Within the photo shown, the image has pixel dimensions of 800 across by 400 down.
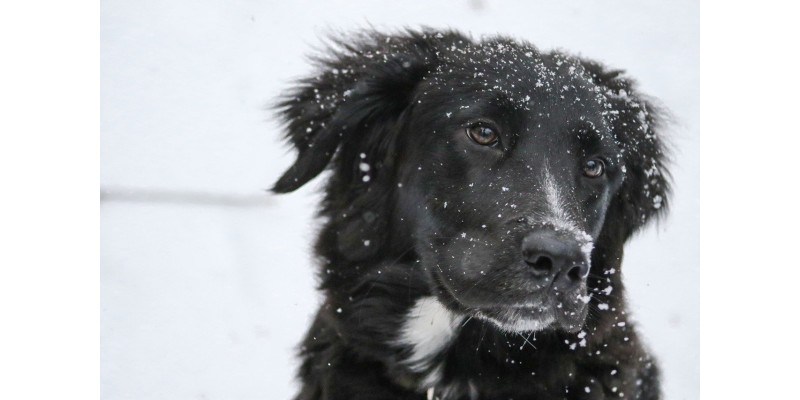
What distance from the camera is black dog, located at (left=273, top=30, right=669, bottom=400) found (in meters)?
2.58

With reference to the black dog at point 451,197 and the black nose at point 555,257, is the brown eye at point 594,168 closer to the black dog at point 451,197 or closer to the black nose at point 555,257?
the black dog at point 451,197

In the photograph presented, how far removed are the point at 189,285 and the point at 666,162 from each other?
2.03m

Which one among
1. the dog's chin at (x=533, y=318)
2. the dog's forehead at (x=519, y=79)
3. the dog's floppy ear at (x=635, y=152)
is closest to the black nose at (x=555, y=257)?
the dog's chin at (x=533, y=318)

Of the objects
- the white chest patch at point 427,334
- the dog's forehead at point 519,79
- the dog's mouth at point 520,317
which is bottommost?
the white chest patch at point 427,334

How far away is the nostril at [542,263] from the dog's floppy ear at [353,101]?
2.94 ft

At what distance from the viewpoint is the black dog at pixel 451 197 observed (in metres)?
2.58

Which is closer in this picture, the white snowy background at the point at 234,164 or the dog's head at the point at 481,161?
the dog's head at the point at 481,161

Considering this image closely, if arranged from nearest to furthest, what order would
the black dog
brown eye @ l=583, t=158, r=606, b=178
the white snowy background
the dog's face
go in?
the dog's face < the black dog < brown eye @ l=583, t=158, r=606, b=178 < the white snowy background

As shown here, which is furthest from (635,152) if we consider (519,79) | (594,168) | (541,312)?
(541,312)

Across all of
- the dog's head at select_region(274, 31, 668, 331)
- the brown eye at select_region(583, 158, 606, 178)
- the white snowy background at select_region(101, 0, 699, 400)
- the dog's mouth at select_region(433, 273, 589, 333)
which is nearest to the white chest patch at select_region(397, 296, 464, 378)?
the dog's head at select_region(274, 31, 668, 331)

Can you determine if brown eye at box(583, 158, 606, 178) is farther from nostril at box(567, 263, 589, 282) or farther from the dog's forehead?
nostril at box(567, 263, 589, 282)

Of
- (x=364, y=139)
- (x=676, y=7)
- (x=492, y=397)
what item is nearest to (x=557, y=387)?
(x=492, y=397)

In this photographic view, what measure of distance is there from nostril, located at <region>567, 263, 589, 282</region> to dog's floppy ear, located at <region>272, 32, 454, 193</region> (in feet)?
3.16
